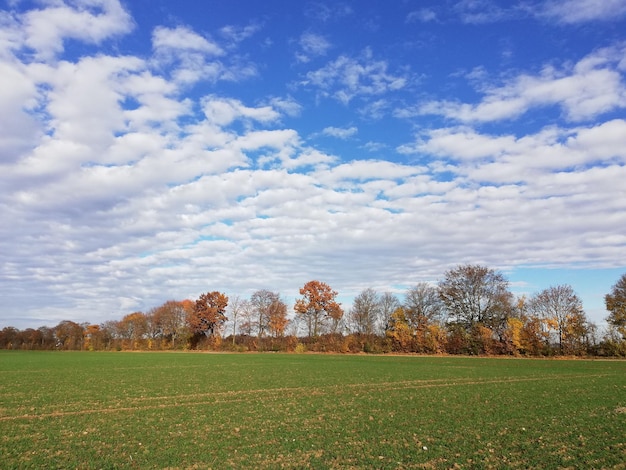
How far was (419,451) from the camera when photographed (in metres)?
11.0

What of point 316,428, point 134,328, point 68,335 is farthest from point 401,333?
point 68,335

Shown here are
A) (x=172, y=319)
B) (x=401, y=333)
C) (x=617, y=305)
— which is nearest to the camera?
(x=617, y=305)

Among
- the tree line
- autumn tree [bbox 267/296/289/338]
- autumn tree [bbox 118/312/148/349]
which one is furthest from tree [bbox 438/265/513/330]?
autumn tree [bbox 118/312/148/349]

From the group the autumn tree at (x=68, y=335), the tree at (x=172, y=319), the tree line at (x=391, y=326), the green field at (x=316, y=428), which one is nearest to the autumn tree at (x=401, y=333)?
the tree line at (x=391, y=326)

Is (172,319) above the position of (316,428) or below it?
above

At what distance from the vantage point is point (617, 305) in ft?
223

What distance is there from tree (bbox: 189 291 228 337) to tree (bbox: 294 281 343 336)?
2187 cm

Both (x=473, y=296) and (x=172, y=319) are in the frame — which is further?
(x=172, y=319)

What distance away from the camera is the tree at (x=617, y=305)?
217 feet

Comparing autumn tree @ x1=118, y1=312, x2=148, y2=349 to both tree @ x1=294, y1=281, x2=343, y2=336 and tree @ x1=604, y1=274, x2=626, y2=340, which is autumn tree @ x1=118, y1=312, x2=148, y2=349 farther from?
tree @ x1=604, y1=274, x2=626, y2=340

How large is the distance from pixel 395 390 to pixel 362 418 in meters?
9.10

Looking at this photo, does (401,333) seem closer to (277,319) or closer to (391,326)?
(391,326)

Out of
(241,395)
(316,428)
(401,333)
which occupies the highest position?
(401,333)

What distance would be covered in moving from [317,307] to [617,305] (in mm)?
60099
